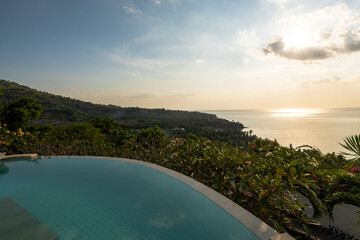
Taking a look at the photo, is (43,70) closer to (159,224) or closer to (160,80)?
(160,80)

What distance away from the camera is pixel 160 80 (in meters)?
16.1

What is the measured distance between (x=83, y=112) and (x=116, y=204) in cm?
6092

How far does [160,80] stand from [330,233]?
566 inches

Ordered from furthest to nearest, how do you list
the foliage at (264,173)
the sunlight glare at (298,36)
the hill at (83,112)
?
1. the hill at (83,112)
2. the sunlight glare at (298,36)
3. the foliage at (264,173)

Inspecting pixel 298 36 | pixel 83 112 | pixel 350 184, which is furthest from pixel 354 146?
pixel 83 112

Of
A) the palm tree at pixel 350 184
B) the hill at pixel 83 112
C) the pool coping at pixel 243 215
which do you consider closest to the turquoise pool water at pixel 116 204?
the pool coping at pixel 243 215

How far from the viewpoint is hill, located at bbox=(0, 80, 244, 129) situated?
148 ft

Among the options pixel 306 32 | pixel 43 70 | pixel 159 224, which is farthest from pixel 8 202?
pixel 43 70

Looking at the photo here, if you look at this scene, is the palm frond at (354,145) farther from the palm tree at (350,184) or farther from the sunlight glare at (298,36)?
the sunlight glare at (298,36)

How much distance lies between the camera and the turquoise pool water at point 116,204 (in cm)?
303

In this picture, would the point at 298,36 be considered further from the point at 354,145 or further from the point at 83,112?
the point at 83,112

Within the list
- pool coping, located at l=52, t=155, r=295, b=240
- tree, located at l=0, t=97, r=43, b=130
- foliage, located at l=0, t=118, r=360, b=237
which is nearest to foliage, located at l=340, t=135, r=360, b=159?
foliage, located at l=0, t=118, r=360, b=237

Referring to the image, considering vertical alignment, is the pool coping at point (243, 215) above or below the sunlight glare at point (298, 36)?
below

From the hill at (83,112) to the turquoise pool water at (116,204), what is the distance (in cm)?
1782
